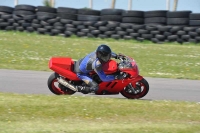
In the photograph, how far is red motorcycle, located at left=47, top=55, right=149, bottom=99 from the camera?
9750 millimetres

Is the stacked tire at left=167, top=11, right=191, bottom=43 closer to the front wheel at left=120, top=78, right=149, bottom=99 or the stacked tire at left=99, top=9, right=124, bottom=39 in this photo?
the stacked tire at left=99, top=9, right=124, bottom=39

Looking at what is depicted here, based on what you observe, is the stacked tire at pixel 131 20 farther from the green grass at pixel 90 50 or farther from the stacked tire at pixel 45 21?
the stacked tire at pixel 45 21

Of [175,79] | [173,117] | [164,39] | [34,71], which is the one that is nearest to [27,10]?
[164,39]

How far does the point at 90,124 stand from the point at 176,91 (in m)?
4.36

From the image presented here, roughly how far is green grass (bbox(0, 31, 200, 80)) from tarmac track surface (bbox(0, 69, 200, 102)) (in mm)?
852

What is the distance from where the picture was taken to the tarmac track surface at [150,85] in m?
10.6

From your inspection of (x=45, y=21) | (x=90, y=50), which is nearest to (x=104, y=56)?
(x=90, y=50)

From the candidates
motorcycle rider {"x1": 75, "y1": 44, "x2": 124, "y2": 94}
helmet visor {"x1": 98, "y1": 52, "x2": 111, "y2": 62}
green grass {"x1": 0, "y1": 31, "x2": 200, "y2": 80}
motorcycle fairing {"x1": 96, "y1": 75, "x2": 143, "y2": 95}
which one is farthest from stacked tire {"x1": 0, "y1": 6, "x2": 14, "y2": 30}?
helmet visor {"x1": 98, "y1": 52, "x2": 111, "y2": 62}

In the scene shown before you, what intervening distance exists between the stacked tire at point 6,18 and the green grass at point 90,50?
11.2 inches

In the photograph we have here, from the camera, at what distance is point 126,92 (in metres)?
9.98

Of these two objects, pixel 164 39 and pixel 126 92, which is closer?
pixel 126 92

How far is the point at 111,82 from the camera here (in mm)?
9758

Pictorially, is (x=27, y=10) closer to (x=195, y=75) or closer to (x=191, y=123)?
(x=195, y=75)

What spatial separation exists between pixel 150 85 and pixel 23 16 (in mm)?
9831
